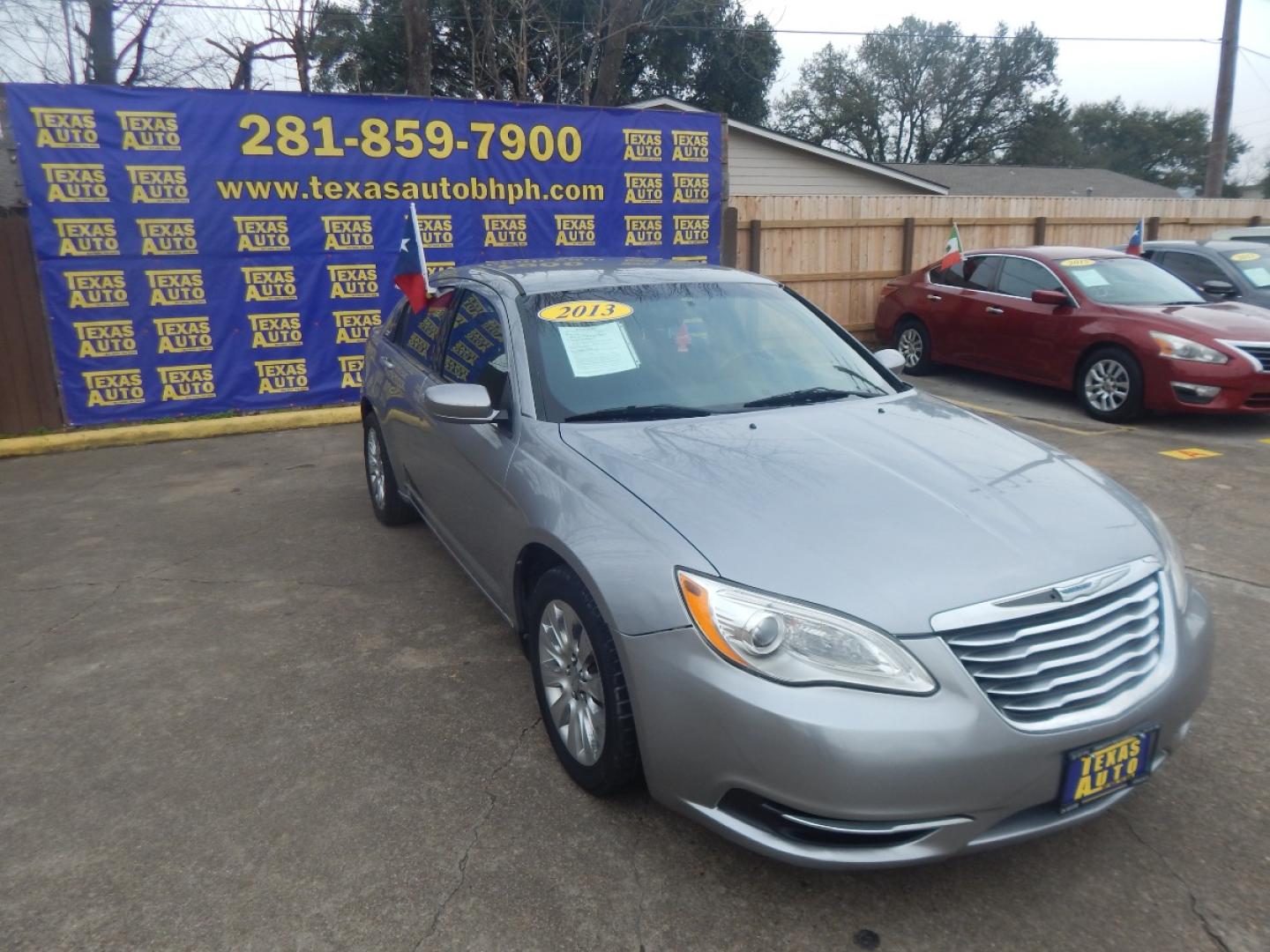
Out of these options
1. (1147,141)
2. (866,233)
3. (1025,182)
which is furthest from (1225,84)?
(1147,141)

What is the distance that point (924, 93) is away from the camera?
45.3 m

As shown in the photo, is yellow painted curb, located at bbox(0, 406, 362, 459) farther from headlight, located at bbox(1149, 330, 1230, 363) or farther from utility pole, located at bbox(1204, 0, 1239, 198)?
utility pole, located at bbox(1204, 0, 1239, 198)

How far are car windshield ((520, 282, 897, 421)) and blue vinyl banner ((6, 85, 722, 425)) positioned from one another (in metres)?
5.78

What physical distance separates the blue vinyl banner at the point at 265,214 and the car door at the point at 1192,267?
5.80 meters

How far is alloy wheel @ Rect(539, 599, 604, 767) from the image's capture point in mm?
2756

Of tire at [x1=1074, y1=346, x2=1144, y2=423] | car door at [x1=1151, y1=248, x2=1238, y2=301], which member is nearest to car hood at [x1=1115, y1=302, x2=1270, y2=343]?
tire at [x1=1074, y1=346, x2=1144, y2=423]

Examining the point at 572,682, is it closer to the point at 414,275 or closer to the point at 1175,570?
the point at 1175,570

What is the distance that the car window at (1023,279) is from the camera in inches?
352

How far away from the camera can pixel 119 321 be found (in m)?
8.16

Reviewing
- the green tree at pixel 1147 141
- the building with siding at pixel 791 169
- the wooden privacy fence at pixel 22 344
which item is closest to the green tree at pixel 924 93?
the green tree at pixel 1147 141

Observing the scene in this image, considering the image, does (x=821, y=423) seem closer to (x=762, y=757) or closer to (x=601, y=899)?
(x=762, y=757)

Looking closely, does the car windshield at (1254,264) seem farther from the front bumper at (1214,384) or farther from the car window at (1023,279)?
the front bumper at (1214,384)

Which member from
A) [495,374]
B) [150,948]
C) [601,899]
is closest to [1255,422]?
[495,374]

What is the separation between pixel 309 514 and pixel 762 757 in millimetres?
4569
